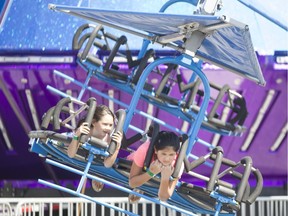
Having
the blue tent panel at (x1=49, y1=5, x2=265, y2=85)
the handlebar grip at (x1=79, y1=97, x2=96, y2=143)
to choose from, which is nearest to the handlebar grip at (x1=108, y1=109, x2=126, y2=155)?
the handlebar grip at (x1=79, y1=97, x2=96, y2=143)

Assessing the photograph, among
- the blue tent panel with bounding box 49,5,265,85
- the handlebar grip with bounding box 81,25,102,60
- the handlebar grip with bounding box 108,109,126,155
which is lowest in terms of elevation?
the handlebar grip with bounding box 108,109,126,155

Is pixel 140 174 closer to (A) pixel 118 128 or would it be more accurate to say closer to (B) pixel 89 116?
(A) pixel 118 128

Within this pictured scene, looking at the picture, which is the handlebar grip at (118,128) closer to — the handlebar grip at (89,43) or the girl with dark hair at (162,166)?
the girl with dark hair at (162,166)

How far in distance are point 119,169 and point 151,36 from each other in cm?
68

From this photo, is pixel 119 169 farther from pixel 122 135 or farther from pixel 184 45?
pixel 184 45

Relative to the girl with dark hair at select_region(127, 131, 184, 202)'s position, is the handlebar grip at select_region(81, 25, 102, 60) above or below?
above

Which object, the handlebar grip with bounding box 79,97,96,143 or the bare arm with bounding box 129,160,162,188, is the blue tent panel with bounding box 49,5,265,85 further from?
the bare arm with bounding box 129,160,162,188

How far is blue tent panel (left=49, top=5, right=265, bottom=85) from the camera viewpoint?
5176 millimetres

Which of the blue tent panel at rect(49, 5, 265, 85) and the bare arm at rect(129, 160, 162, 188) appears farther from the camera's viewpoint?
the bare arm at rect(129, 160, 162, 188)

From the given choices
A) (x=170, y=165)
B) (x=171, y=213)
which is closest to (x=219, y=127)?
(x=171, y=213)

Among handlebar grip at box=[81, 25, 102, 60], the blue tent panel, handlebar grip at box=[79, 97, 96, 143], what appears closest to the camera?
the blue tent panel

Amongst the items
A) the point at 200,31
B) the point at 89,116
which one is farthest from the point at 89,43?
the point at 200,31

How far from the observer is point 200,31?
17.6 feet

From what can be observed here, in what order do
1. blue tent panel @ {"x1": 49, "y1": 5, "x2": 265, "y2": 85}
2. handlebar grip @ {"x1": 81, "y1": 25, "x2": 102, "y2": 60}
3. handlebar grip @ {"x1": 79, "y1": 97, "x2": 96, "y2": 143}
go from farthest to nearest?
handlebar grip @ {"x1": 81, "y1": 25, "x2": 102, "y2": 60} → handlebar grip @ {"x1": 79, "y1": 97, "x2": 96, "y2": 143} → blue tent panel @ {"x1": 49, "y1": 5, "x2": 265, "y2": 85}
